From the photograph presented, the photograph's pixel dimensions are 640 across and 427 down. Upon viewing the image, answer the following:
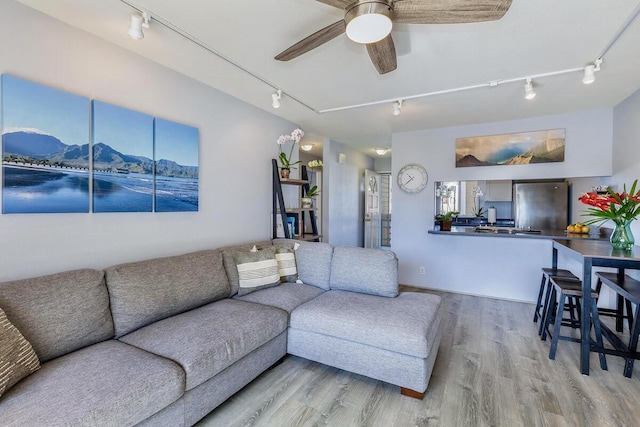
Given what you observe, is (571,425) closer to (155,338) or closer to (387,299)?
(387,299)

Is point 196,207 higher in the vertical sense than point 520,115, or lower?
lower

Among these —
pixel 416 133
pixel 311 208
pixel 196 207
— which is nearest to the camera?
pixel 196 207

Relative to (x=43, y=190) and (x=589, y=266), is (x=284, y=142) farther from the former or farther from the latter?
(x=589, y=266)

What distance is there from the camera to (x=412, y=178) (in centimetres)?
436

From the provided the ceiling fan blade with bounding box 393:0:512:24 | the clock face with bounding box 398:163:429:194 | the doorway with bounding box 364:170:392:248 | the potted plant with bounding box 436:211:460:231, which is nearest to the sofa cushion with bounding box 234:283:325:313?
the ceiling fan blade with bounding box 393:0:512:24

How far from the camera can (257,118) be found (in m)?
3.38

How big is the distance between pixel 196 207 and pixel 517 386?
2888 millimetres

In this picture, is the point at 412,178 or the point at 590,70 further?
the point at 412,178

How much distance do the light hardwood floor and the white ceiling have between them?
7.70ft

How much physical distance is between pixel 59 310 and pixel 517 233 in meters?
4.47

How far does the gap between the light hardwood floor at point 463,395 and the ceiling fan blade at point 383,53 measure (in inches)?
84.7

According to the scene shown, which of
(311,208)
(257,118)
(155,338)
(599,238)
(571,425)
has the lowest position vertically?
(571,425)

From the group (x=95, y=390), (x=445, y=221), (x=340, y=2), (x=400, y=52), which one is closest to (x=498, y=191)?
(x=445, y=221)

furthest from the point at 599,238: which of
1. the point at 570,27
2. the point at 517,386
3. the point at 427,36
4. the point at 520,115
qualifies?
the point at 427,36
